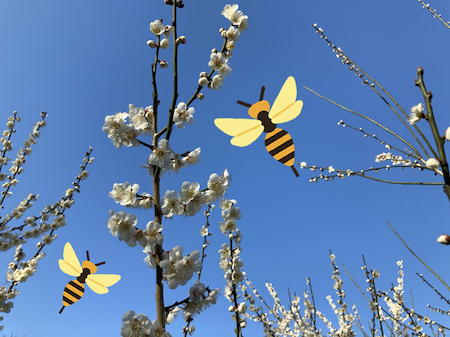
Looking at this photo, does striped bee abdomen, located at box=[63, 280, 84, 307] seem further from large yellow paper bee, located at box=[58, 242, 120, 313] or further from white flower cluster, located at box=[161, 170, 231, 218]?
white flower cluster, located at box=[161, 170, 231, 218]

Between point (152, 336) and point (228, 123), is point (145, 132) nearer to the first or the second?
point (228, 123)

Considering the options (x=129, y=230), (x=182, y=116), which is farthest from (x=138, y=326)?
(x=182, y=116)

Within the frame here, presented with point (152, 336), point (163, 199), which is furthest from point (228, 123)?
point (152, 336)

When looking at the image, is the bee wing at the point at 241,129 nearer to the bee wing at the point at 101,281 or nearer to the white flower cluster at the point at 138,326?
the white flower cluster at the point at 138,326

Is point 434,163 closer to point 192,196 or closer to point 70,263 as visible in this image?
point 192,196

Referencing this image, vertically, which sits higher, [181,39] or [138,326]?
[181,39]

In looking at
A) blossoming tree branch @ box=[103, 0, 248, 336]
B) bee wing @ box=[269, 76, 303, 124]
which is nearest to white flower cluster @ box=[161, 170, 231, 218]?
blossoming tree branch @ box=[103, 0, 248, 336]
